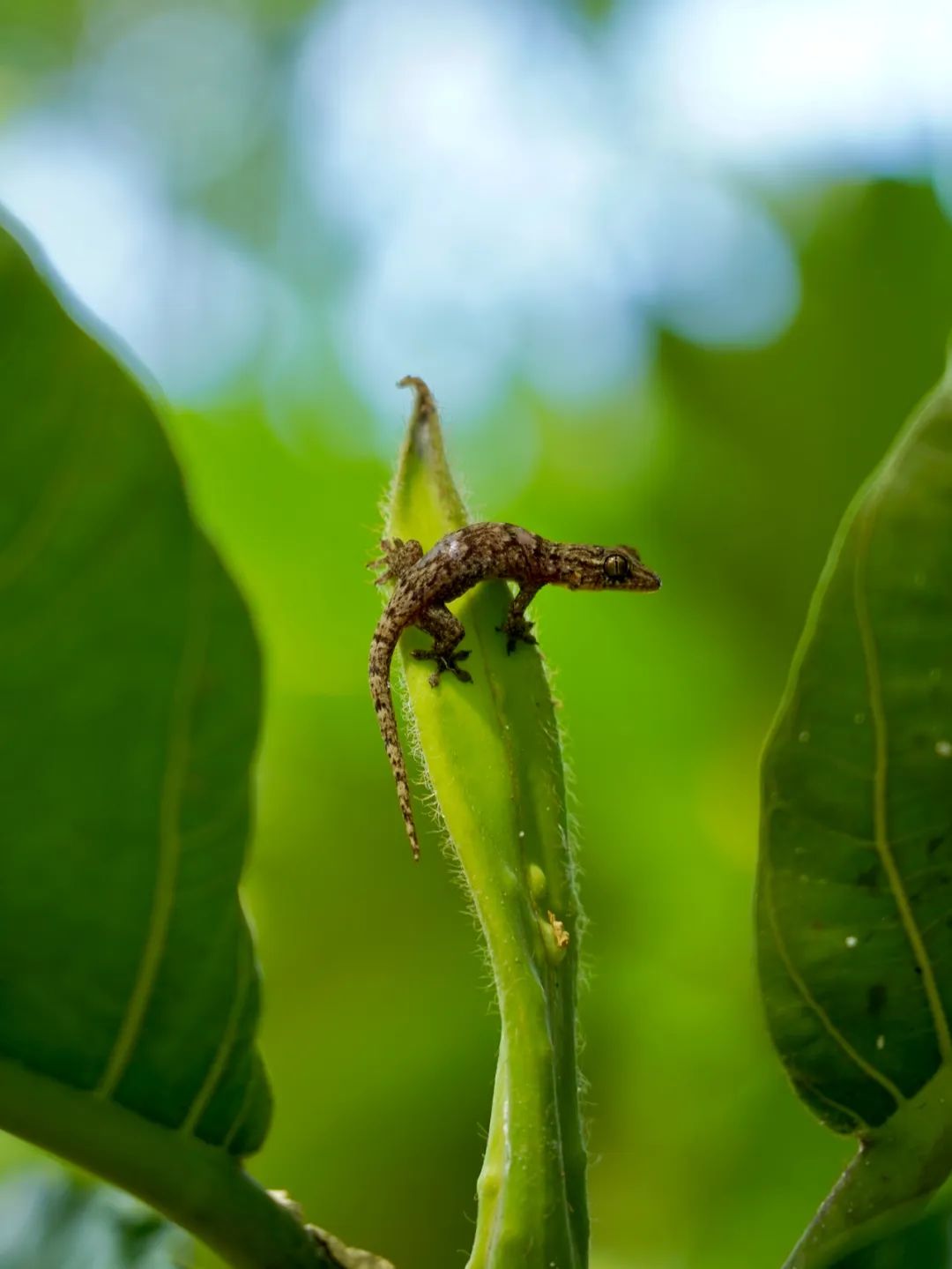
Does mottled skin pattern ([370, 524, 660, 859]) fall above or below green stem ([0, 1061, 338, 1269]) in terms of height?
above

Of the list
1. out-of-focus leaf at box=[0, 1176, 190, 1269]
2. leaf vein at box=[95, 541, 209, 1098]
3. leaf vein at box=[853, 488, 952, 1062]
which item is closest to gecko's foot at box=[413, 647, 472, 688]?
leaf vein at box=[95, 541, 209, 1098]

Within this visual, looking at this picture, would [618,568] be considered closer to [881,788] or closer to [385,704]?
[385,704]

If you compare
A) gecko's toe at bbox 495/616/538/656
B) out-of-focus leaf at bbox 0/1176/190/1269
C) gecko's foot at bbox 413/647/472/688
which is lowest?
out-of-focus leaf at bbox 0/1176/190/1269

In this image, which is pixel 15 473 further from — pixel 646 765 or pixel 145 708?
pixel 646 765

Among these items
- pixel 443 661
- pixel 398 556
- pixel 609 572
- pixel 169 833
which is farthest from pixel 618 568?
pixel 169 833

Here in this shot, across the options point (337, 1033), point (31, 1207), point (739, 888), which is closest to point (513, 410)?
point (739, 888)

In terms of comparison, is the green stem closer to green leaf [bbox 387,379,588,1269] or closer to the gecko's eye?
green leaf [bbox 387,379,588,1269]

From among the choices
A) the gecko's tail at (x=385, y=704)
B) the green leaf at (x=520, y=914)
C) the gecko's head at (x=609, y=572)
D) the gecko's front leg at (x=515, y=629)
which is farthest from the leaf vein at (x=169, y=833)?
the gecko's head at (x=609, y=572)
